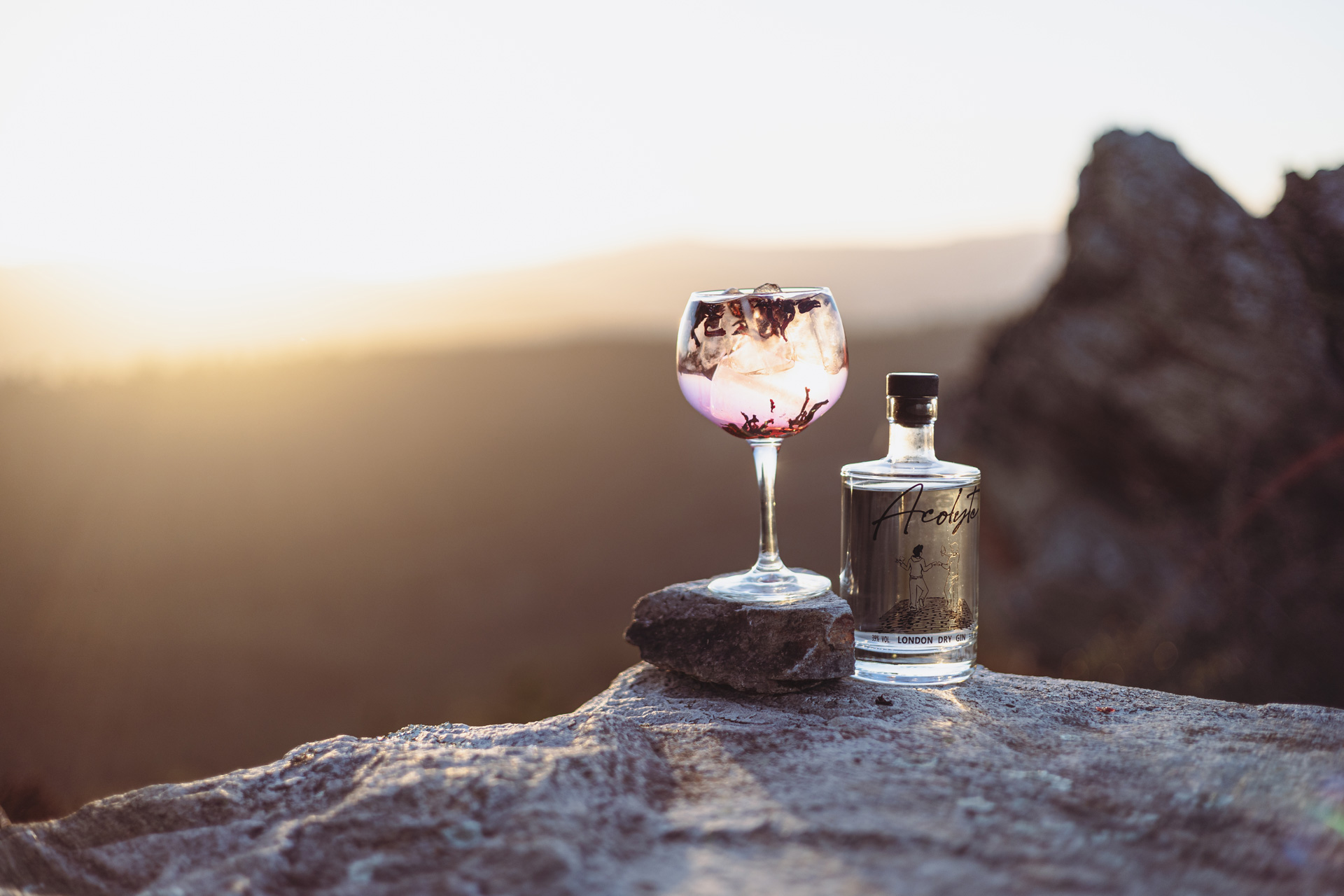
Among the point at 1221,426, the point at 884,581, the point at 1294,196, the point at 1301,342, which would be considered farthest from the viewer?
the point at 1221,426

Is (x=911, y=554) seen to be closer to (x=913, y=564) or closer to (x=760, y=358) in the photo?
(x=913, y=564)

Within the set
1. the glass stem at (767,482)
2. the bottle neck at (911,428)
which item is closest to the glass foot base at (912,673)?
the glass stem at (767,482)

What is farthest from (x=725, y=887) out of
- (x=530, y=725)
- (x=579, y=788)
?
(x=530, y=725)

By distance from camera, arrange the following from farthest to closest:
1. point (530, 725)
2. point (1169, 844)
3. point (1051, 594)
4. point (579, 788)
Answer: point (1051, 594) → point (530, 725) → point (579, 788) → point (1169, 844)

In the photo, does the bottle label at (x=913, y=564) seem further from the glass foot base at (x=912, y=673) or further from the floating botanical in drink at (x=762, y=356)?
the floating botanical in drink at (x=762, y=356)

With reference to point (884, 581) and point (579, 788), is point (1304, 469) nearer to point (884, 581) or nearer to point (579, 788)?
point (884, 581)

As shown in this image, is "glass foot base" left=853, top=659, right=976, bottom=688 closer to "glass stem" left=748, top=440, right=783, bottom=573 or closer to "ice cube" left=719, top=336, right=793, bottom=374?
"glass stem" left=748, top=440, right=783, bottom=573
